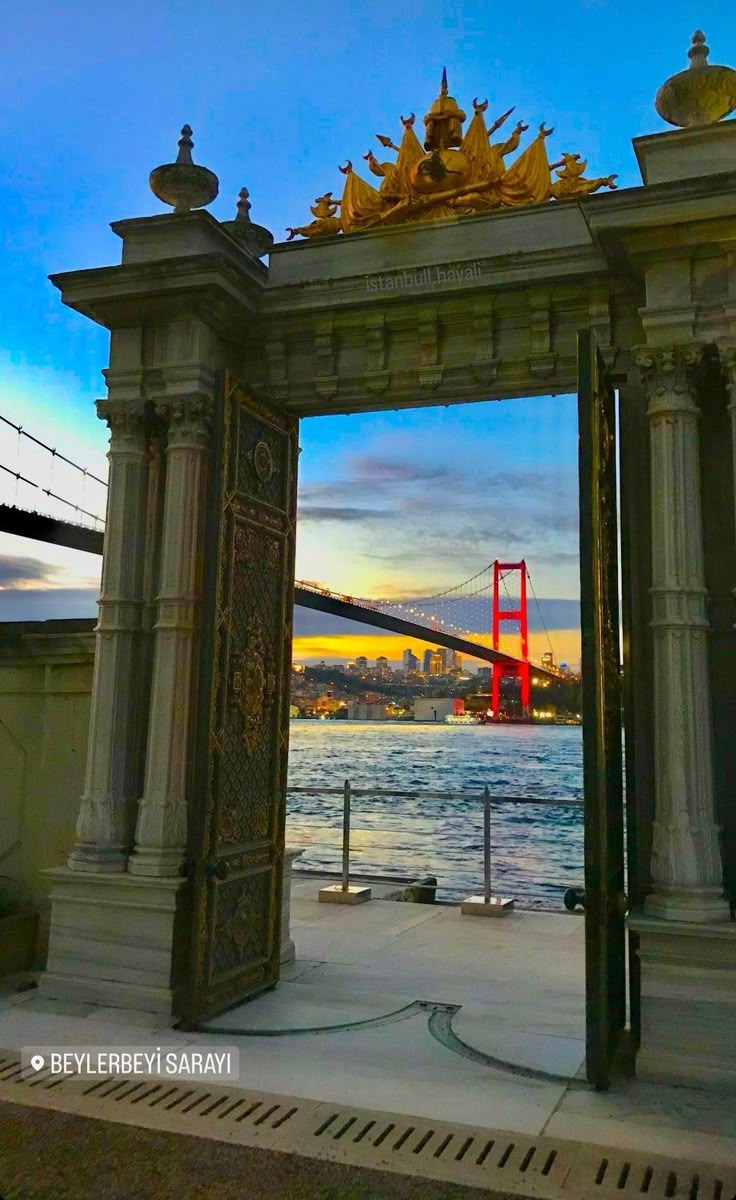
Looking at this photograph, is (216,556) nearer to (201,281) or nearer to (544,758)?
(201,281)

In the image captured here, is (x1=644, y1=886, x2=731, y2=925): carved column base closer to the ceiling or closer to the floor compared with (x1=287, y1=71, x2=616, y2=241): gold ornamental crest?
closer to the floor

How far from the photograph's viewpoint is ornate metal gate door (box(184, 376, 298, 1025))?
4.55m

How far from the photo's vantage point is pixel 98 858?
4.76 meters

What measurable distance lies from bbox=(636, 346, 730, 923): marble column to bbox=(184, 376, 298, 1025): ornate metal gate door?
1976 millimetres

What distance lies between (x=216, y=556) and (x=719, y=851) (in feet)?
8.47

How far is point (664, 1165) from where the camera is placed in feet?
10.1

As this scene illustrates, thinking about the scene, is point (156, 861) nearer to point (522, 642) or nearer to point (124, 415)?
point (124, 415)

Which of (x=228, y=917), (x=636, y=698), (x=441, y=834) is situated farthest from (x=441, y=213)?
(x=441, y=834)

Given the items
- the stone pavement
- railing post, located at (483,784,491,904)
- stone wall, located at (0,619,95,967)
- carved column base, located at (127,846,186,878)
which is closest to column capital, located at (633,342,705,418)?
the stone pavement

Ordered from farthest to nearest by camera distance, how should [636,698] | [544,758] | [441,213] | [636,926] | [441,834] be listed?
1. [544,758]
2. [441,834]
3. [441,213]
4. [636,698]
5. [636,926]

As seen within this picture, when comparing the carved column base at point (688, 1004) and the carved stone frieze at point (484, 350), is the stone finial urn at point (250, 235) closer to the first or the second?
A: the carved stone frieze at point (484, 350)

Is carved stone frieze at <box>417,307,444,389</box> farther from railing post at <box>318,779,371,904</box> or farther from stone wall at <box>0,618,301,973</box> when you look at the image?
railing post at <box>318,779,371,904</box>

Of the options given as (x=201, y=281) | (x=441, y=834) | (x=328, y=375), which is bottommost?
(x=441, y=834)

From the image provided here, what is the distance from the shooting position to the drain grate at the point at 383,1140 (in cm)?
297
